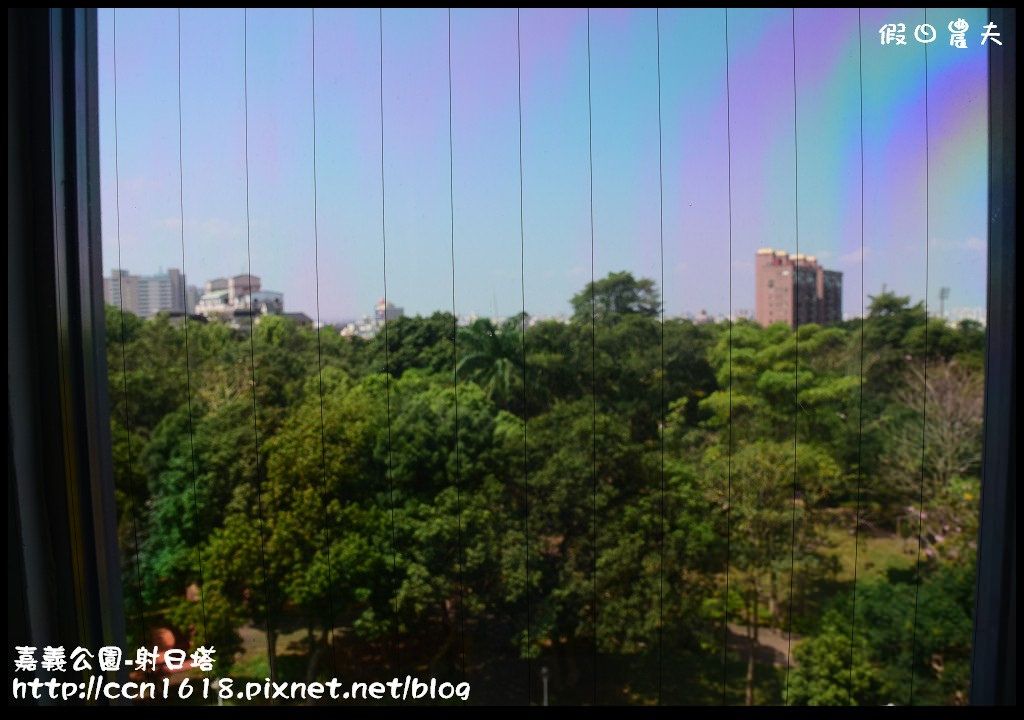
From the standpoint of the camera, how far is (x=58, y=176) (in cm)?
130

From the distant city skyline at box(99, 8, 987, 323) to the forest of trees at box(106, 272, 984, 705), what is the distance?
302mm

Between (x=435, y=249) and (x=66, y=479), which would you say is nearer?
(x=66, y=479)

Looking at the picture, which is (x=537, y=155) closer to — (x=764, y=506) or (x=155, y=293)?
(x=155, y=293)

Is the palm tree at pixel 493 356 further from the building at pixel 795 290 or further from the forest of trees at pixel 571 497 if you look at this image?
the building at pixel 795 290

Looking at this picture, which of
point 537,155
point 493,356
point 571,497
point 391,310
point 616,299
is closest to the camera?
point 537,155

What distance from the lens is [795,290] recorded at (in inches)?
118

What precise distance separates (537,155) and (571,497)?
5.33ft

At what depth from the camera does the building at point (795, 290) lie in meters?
2.92

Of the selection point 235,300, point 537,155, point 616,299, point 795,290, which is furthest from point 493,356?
point 795,290

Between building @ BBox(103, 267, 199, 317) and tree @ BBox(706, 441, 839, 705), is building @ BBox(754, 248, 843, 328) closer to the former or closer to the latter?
tree @ BBox(706, 441, 839, 705)

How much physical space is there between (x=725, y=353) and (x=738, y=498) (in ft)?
2.53

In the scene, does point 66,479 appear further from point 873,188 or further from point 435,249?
point 873,188

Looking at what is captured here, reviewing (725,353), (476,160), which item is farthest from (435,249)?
(725,353)

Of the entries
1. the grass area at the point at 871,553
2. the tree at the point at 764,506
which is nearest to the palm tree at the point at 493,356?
the tree at the point at 764,506
